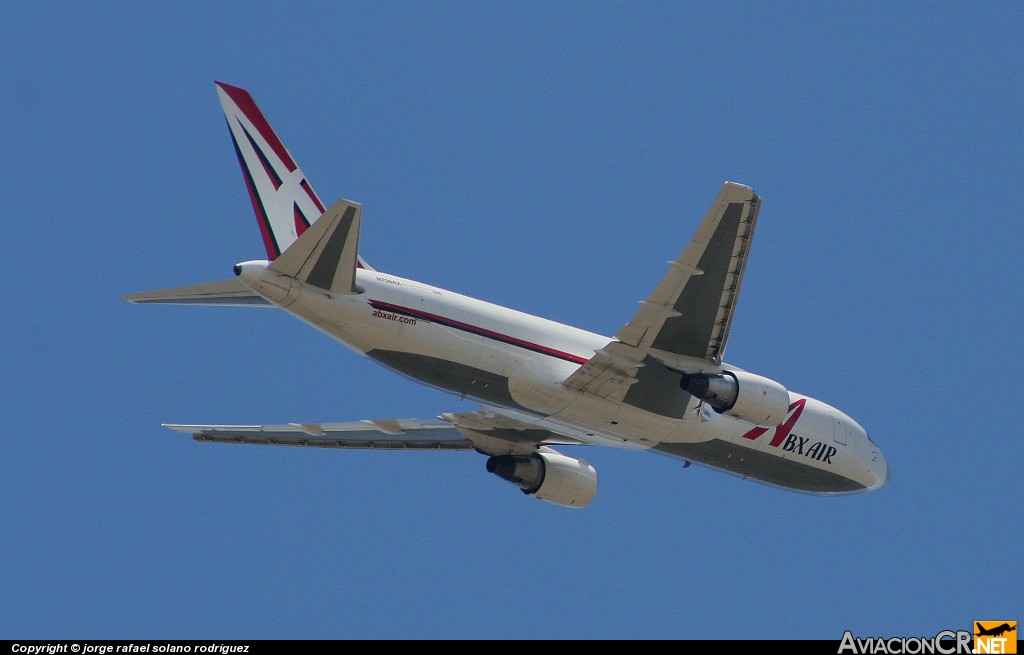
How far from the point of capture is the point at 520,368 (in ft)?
104

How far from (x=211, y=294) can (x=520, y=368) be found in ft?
21.8

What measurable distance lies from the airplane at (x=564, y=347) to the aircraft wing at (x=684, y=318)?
29 mm

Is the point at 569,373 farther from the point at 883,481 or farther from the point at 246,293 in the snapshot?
the point at 883,481

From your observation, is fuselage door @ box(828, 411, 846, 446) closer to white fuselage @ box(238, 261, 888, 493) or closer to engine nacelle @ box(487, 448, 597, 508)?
white fuselage @ box(238, 261, 888, 493)

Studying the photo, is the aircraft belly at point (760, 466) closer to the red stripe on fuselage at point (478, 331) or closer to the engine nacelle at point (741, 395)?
the engine nacelle at point (741, 395)

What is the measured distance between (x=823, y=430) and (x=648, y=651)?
1101cm

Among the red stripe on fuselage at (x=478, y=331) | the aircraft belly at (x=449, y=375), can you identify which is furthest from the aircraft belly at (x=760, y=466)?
the aircraft belly at (x=449, y=375)

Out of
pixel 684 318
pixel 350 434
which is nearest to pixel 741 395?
pixel 684 318

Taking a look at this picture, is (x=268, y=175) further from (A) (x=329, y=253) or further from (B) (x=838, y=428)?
(B) (x=838, y=428)

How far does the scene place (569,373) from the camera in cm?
3219

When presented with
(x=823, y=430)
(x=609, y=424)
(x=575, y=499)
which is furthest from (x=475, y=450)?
(x=823, y=430)

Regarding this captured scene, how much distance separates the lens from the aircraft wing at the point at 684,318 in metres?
27.8

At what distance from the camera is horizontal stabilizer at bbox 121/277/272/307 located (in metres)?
29.1

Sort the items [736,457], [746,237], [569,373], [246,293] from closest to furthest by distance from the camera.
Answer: [746,237], [246,293], [569,373], [736,457]
